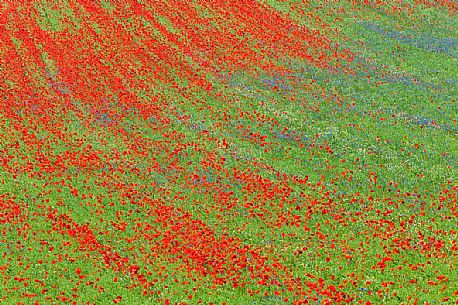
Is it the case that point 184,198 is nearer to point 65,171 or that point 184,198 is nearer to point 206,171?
point 206,171

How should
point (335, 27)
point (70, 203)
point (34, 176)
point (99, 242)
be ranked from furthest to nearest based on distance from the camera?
1. point (335, 27)
2. point (34, 176)
3. point (70, 203)
4. point (99, 242)

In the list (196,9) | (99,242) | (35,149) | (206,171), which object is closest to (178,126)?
(206,171)

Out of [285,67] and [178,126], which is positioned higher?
[285,67]

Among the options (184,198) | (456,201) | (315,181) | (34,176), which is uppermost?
(456,201)

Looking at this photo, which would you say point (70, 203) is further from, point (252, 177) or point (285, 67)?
point (285, 67)

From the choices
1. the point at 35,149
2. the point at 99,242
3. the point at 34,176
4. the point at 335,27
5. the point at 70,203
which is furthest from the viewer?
the point at 335,27

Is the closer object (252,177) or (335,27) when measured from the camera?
(252,177)
